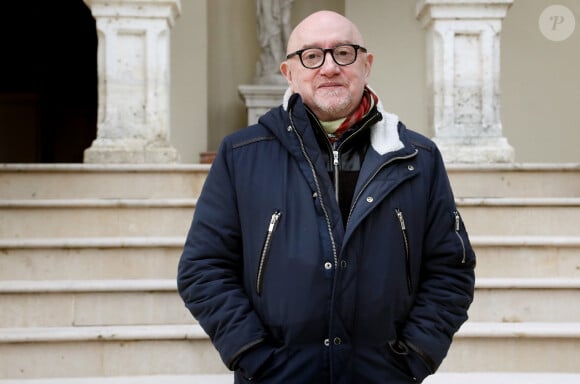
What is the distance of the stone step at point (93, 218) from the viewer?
3.55 meters

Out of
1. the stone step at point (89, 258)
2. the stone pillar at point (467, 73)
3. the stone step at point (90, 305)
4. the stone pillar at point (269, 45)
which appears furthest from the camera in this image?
the stone pillar at point (269, 45)

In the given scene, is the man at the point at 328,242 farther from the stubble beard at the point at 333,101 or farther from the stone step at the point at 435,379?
the stone step at the point at 435,379

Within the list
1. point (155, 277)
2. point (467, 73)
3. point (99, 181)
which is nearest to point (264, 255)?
point (155, 277)

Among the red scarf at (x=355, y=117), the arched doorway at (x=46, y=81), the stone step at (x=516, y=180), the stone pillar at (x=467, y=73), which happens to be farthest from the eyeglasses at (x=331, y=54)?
the arched doorway at (x=46, y=81)

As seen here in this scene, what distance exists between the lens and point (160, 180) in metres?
3.91

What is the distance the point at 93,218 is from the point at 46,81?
7.16 metres

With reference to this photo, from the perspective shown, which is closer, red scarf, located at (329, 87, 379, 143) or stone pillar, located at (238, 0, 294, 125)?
red scarf, located at (329, 87, 379, 143)

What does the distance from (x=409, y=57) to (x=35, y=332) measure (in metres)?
4.36

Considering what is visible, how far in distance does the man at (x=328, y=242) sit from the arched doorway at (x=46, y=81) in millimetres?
8315

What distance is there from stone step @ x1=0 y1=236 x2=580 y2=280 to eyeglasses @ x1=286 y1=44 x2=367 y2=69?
1.83m

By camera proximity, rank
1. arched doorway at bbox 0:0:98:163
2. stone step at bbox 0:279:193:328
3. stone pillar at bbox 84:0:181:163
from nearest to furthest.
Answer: stone step at bbox 0:279:193:328, stone pillar at bbox 84:0:181:163, arched doorway at bbox 0:0:98:163

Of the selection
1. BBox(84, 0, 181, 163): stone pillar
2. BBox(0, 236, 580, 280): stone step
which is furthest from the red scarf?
BBox(84, 0, 181, 163): stone pillar

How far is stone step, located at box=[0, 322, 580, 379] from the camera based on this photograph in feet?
9.46

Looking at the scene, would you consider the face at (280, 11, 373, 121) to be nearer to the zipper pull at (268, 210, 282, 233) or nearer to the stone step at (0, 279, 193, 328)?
the zipper pull at (268, 210, 282, 233)
